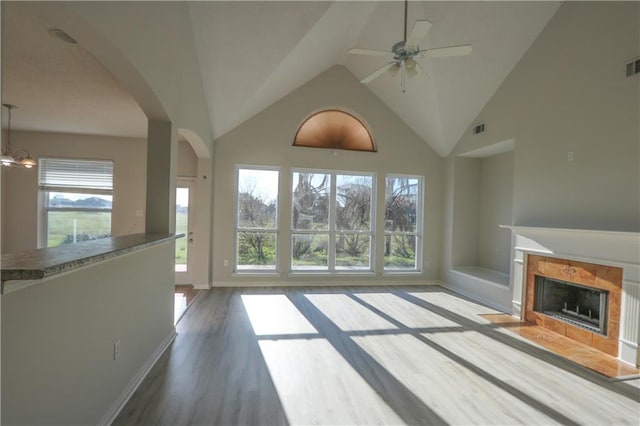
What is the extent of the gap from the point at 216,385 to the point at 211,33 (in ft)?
12.6

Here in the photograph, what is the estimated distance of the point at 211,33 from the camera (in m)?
3.69

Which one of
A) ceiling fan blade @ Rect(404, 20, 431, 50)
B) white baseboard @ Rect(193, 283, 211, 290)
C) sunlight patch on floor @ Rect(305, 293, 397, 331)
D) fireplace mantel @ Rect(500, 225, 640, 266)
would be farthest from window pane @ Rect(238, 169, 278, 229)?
fireplace mantel @ Rect(500, 225, 640, 266)

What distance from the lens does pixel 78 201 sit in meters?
5.50

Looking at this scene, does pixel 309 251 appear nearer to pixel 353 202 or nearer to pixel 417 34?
→ pixel 353 202

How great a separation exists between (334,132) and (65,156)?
Answer: 4902 mm

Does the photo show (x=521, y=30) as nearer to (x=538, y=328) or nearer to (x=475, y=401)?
(x=538, y=328)

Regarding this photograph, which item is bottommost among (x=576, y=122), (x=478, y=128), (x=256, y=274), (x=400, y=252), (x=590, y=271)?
(x=256, y=274)

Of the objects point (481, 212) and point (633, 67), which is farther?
point (481, 212)

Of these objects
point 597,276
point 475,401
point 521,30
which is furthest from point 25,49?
point 597,276

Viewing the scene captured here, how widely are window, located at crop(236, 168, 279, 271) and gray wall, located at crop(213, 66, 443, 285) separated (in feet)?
0.56

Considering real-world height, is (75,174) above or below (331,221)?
above

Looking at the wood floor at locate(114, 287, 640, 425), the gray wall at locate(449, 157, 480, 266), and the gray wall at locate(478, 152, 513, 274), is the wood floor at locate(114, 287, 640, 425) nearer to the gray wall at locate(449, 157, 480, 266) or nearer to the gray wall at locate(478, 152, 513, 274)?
the gray wall at locate(478, 152, 513, 274)

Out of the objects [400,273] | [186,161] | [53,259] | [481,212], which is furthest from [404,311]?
[186,161]

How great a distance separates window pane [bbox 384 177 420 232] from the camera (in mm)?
6242
